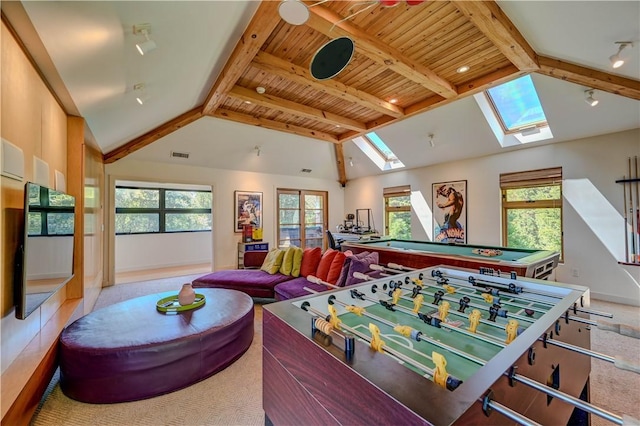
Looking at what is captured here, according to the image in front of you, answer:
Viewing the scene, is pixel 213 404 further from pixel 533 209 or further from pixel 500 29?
pixel 533 209

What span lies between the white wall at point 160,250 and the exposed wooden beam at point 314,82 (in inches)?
224

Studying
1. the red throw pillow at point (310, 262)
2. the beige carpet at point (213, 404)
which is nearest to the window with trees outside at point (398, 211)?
the red throw pillow at point (310, 262)

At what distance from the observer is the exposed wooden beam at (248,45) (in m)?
2.21

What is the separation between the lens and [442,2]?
2.37m

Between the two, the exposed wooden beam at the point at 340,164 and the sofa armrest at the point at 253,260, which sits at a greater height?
the exposed wooden beam at the point at 340,164

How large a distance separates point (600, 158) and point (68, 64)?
635 cm

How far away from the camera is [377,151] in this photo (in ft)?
22.1

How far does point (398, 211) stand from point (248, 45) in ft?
17.3

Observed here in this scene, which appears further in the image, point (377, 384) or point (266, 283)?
point (266, 283)

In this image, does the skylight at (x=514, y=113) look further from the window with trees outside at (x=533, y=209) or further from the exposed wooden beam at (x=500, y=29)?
the exposed wooden beam at (x=500, y=29)

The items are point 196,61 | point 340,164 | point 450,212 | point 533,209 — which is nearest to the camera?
point 196,61

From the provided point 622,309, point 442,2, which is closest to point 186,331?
point 442,2

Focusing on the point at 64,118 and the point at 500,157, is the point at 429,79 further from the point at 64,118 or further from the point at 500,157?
the point at 64,118

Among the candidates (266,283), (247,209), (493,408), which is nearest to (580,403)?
(493,408)
